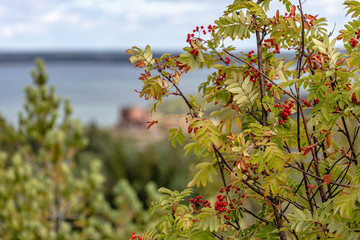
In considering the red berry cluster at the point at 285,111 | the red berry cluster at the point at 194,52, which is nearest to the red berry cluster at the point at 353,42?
the red berry cluster at the point at 285,111

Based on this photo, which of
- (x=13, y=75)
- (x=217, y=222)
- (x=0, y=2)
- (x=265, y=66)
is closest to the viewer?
(x=217, y=222)

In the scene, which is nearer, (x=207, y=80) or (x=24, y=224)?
(x=207, y=80)

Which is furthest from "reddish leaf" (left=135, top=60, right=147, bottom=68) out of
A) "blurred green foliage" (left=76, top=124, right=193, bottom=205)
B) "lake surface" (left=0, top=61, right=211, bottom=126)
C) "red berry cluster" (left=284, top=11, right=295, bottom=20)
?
"lake surface" (left=0, top=61, right=211, bottom=126)

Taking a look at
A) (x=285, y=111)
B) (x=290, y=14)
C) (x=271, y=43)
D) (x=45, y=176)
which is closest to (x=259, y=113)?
(x=285, y=111)

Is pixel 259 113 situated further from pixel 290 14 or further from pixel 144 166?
pixel 144 166

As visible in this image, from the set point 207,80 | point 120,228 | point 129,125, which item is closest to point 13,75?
point 129,125

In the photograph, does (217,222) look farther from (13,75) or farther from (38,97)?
(13,75)

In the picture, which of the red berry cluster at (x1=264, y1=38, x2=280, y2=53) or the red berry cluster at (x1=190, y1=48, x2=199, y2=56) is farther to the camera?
the red berry cluster at (x1=264, y1=38, x2=280, y2=53)

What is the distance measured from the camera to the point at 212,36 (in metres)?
2.15

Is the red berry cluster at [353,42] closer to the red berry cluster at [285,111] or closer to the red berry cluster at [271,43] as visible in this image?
the red berry cluster at [271,43]

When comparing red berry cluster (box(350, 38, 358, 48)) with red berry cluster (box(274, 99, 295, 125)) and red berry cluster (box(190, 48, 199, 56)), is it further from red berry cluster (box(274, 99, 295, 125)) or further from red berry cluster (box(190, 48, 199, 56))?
red berry cluster (box(190, 48, 199, 56))

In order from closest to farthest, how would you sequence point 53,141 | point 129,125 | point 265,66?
point 265,66
point 53,141
point 129,125

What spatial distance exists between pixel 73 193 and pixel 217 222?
941cm

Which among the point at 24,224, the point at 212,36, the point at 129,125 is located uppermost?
the point at 212,36
